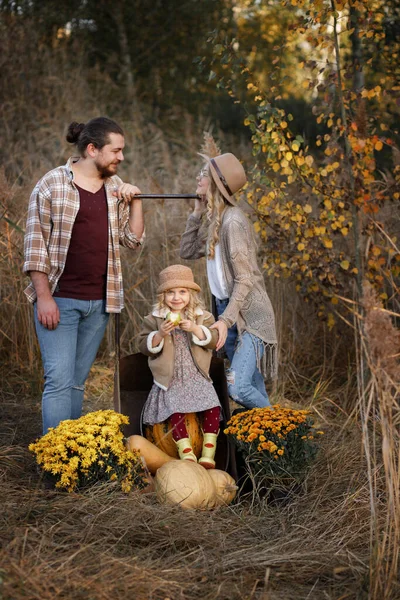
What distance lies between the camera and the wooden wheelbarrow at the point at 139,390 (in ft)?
12.7

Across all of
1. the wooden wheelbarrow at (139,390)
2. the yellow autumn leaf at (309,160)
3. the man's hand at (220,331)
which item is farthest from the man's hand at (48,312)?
the yellow autumn leaf at (309,160)

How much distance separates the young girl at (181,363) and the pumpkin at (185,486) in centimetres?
22

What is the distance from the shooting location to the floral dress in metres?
3.70

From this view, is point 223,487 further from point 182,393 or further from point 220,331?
point 220,331

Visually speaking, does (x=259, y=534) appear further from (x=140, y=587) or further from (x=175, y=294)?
(x=175, y=294)

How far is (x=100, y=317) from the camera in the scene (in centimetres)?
398

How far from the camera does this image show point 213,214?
399 centimetres

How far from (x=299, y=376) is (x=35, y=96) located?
707 centimetres

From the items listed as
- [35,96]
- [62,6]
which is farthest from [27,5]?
[35,96]

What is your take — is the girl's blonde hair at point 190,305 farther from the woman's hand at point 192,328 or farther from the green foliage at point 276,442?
the green foliage at point 276,442

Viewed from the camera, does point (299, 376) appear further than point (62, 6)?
No

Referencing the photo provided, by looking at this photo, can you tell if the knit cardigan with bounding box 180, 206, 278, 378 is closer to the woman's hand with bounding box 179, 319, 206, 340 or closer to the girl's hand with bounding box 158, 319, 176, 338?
the woman's hand with bounding box 179, 319, 206, 340

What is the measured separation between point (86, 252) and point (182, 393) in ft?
2.76

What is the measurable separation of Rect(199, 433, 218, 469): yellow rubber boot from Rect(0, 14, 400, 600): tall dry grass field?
23cm
